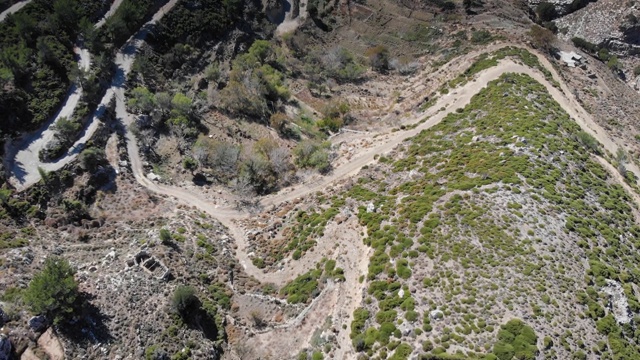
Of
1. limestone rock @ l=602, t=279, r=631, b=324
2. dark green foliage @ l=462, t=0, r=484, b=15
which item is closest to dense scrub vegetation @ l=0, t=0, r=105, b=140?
limestone rock @ l=602, t=279, r=631, b=324

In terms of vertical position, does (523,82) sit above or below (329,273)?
above

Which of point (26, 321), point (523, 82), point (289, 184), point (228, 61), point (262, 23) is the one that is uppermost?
point (523, 82)

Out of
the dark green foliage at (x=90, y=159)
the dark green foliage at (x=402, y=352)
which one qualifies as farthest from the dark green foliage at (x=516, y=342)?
the dark green foliage at (x=90, y=159)

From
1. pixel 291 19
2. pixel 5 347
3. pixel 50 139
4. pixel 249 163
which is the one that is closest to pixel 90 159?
pixel 50 139

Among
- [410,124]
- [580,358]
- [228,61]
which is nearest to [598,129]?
[410,124]

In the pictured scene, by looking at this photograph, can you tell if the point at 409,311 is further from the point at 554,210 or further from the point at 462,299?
the point at 554,210

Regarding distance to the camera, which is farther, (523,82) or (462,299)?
(523,82)
